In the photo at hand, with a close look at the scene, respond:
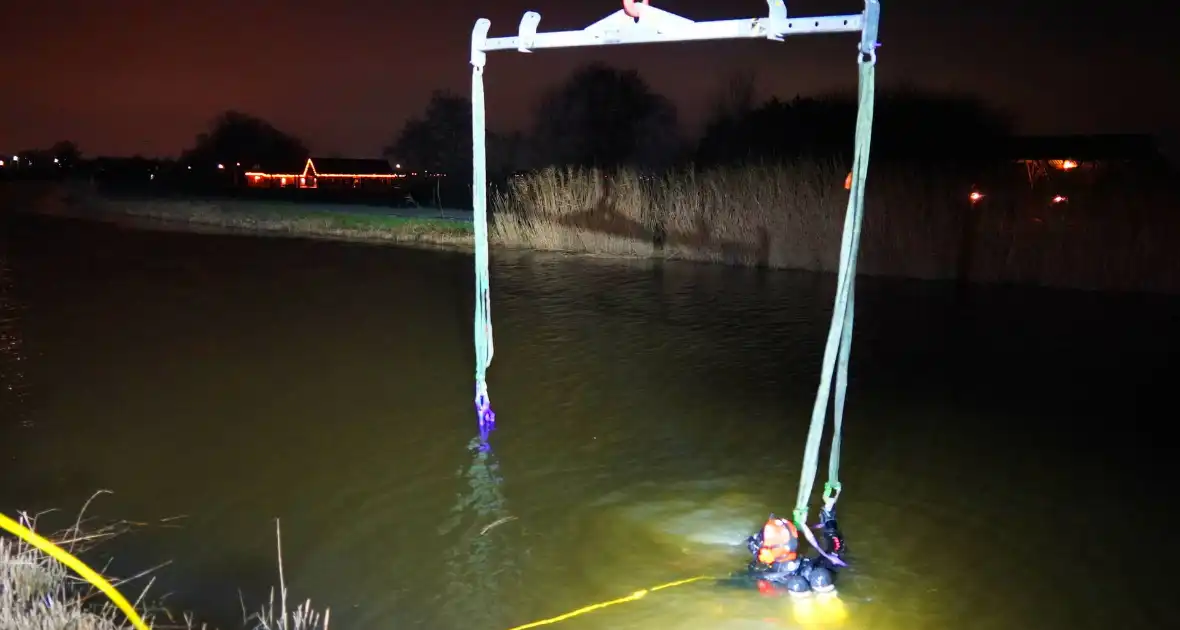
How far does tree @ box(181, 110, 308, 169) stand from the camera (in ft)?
244

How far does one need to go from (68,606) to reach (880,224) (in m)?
14.1

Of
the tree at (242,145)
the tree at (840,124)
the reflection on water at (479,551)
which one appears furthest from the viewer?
the tree at (242,145)

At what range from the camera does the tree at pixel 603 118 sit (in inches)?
1673

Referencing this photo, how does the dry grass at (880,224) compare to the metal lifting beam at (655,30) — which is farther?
the dry grass at (880,224)

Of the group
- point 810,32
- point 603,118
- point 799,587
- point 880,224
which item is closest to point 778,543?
point 799,587

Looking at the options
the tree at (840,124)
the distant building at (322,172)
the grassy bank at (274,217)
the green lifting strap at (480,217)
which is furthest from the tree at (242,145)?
the green lifting strap at (480,217)

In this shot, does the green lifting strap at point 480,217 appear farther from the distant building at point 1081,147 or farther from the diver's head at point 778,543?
the distant building at point 1081,147

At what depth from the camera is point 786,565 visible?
4203 mm

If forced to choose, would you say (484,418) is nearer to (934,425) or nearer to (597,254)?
(934,425)

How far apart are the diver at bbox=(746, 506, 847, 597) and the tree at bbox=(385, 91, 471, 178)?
49461 mm

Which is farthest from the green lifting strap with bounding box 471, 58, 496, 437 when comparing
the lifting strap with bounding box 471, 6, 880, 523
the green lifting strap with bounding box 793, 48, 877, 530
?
the green lifting strap with bounding box 793, 48, 877, 530

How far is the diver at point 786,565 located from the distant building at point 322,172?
5886 cm

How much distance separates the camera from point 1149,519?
5.16 meters

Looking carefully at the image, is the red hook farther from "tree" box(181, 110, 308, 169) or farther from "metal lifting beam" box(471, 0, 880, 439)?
"tree" box(181, 110, 308, 169)
